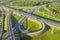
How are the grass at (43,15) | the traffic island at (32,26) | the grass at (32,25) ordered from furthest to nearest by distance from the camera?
the grass at (43,15), the grass at (32,25), the traffic island at (32,26)

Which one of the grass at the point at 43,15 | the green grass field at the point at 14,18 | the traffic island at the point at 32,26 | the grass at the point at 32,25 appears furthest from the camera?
the grass at the point at 43,15

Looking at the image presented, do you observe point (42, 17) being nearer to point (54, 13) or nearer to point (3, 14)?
point (54, 13)

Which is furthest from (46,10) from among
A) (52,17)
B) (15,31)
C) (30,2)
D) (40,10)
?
(15,31)

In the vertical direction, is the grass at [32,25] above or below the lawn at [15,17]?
above

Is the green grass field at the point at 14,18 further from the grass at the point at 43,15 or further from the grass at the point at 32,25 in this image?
the grass at the point at 43,15

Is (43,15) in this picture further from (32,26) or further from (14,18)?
(32,26)

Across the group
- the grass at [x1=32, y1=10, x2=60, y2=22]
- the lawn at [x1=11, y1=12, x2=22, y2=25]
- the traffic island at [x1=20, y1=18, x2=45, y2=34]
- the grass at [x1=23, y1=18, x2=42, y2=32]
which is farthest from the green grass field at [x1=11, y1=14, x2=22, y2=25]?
the grass at [x1=32, y1=10, x2=60, y2=22]

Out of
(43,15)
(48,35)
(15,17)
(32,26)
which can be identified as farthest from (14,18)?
(48,35)

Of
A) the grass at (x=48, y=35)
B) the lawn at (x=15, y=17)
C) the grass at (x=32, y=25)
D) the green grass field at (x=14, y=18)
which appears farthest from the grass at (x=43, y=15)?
the grass at (x=48, y=35)

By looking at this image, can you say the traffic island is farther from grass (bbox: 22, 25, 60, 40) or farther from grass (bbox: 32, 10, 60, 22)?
grass (bbox: 32, 10, 60, 22)
